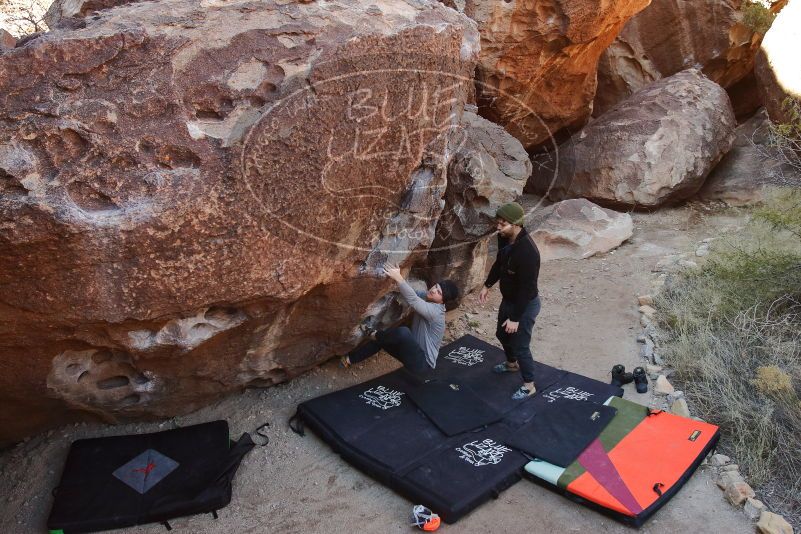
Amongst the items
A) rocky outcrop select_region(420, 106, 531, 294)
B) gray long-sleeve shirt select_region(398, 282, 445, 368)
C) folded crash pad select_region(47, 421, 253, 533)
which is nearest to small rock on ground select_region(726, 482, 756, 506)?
gray long-sleeve shirt select_region(398, 282, 445, 368)

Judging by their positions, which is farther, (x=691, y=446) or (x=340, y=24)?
(x=691, y=446)

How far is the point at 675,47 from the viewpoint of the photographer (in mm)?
8453

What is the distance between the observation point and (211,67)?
2.93 metres

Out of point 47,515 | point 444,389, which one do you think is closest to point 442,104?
point 444,389

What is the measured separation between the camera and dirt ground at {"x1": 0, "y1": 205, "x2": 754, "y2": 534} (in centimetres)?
313

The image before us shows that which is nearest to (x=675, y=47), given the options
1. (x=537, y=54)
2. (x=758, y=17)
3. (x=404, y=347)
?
(x=758, y=17)

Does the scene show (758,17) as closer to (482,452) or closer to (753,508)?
(753,508)

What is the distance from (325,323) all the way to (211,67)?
1629mm

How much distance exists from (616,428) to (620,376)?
66 cm

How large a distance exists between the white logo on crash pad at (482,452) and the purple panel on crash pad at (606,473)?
42 cm

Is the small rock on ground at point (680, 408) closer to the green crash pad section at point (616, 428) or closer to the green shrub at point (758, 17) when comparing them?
the green crash pad section at point (616, 428)

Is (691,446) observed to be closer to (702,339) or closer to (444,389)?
(702,339)

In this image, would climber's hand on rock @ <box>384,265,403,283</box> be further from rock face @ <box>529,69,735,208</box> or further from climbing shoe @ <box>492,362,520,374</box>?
rock face @ <box>529,69,735,208</box>

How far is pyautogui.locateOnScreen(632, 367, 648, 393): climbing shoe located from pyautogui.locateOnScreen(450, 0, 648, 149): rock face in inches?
132
